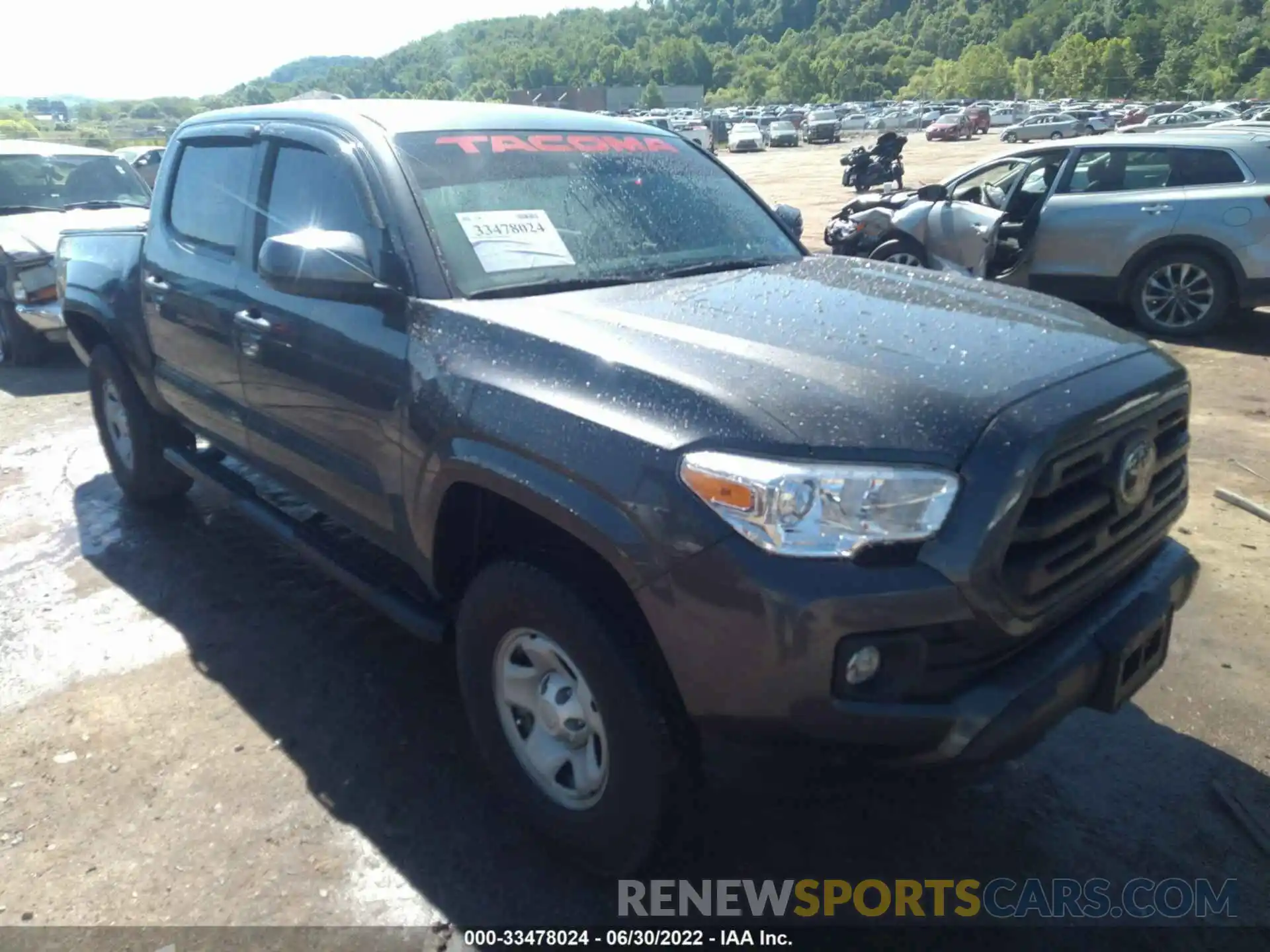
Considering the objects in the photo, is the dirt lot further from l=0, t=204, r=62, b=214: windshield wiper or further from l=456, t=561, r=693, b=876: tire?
l=0, t=204, r=62, b=214: windshield wiper

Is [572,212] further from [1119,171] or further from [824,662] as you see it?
[1119,171]

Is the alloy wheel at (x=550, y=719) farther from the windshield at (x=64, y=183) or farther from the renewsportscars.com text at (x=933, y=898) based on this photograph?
the windshield at (x=64, y=183)

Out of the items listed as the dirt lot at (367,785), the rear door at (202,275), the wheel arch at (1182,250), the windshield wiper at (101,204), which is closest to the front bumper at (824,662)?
the dirt lot at (367,785)

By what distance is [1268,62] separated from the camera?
8900 cm

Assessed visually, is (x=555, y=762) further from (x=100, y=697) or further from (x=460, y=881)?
(x=100, y=697)

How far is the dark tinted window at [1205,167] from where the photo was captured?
8.21 meters

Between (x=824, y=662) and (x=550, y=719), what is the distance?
0.88 meters

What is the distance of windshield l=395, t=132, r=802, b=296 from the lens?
3.05 metres

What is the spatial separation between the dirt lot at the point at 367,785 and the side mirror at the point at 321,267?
147 centimetres

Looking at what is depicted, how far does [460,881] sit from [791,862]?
898 mm

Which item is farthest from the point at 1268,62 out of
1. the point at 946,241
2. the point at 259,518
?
the point at 259,518

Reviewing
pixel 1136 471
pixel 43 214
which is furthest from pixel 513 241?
pixel 43 214

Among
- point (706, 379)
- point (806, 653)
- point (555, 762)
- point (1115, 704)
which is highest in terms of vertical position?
point (706, 379)

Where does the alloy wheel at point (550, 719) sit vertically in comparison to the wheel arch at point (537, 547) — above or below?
below
